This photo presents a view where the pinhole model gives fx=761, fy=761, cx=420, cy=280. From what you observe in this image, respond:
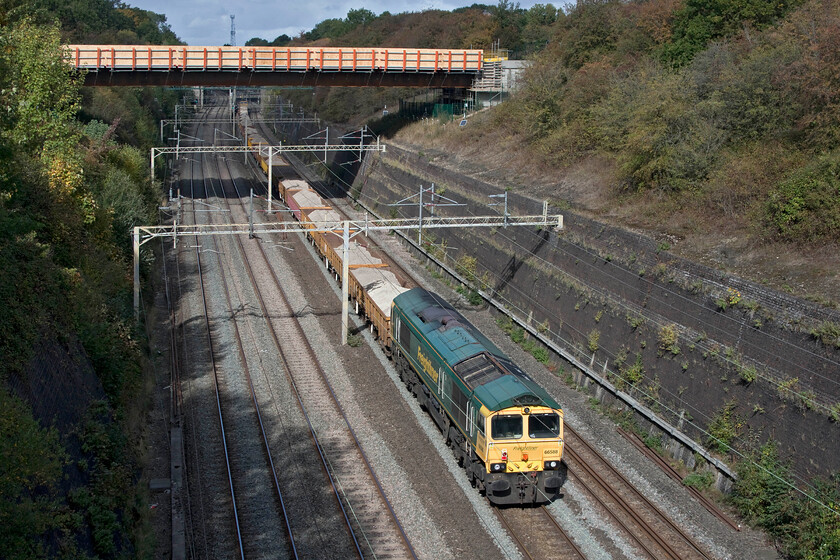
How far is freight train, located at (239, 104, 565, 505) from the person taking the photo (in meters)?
16.7

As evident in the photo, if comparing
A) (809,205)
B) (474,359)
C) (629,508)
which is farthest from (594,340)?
(629,508)

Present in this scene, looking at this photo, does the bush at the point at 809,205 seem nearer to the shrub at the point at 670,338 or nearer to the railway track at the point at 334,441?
the shrub at the point at 670,338

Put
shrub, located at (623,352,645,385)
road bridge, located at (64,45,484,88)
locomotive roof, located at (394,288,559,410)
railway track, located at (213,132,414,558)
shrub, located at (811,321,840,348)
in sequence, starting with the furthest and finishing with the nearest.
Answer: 1. road bridge, located at (64,45,484,88)
2. shrub, located at (623,352,645,385)
3. shrub, located at (811,321,840,348)
4. locomotive roof, located at (394,288,559,410)
5. railway track, located at (213,132,414,558)

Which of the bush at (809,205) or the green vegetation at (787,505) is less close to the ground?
the bush at (809,205)

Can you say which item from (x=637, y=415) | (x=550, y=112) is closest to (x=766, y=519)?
(x=637, y=415)

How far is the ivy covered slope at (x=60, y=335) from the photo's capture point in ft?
38.0

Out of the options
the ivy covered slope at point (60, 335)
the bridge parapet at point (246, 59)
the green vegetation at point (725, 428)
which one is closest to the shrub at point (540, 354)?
the green vegetation at point (725, 428)

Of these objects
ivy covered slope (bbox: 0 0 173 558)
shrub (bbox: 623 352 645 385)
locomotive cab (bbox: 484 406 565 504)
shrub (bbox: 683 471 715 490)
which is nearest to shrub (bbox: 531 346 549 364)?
shrub (bbox: 623 352 645 385)

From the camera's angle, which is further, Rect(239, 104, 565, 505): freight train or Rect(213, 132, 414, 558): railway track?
Rect(239, 104, 565, 505): freight train

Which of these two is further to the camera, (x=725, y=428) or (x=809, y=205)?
(x=809, y=205)

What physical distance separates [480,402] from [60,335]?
9.47 m

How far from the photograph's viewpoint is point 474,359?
741 inches

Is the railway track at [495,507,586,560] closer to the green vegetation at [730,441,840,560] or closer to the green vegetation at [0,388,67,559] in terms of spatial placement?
the green vegetation at [730,441,840,560]

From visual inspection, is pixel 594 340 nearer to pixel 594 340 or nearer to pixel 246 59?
pixel 594 340
